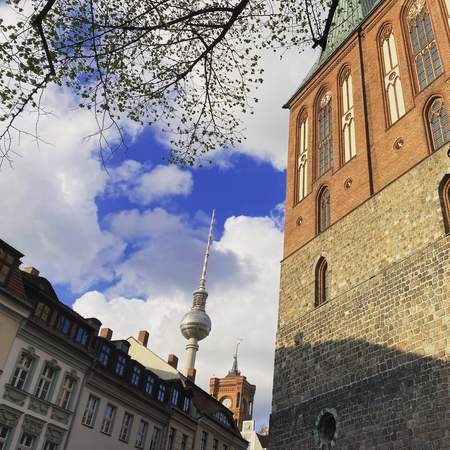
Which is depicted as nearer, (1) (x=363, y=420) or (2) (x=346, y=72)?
(1) (x=363, y=420)

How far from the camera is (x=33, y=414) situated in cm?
1630

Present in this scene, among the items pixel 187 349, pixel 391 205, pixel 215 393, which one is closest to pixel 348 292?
pixel 391 205

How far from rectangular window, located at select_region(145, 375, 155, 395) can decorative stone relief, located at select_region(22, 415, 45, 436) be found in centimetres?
717

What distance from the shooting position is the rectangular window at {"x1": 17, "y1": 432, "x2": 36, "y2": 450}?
15808 millimetres

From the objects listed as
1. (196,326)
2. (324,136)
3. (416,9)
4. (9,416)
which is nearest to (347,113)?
(324,136)

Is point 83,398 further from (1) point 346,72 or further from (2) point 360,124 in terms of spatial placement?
(1) point 346,72

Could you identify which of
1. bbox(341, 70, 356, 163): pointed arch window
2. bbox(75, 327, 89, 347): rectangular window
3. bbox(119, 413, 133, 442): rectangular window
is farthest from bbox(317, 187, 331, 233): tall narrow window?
bbox(119, 413, 133, 442): rectangular window

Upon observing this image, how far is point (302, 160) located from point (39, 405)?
14290 millimetres

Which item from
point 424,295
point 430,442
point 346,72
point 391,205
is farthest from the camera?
point 346,72

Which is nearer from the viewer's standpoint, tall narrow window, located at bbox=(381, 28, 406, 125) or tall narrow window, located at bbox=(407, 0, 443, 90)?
tall narrow window, located at bbox=(407, 0, 443, 90)

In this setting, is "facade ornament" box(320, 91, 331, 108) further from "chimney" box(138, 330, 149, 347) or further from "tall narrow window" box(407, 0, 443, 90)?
"chimney" box(138, 330, 149, 347)

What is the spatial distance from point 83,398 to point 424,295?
1277cm

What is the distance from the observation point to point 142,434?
22.5 meters

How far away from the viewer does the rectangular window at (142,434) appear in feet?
72.6
